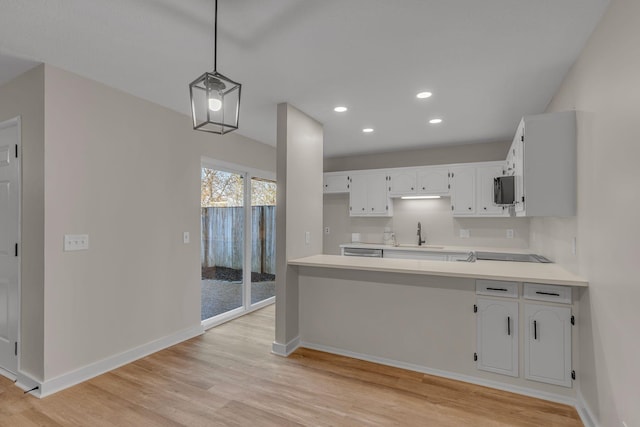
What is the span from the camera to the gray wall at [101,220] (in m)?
2.53

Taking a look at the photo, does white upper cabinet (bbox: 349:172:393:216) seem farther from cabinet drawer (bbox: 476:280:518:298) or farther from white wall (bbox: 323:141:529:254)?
cabinet drawer (bbox: 476:280:518:298)

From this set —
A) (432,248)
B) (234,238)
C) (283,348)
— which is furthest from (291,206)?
(432,248)

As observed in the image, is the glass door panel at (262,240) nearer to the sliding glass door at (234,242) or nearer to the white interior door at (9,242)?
the sliding glass door at (234,242)

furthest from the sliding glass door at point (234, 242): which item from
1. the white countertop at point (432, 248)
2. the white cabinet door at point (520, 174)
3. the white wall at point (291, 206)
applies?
the white cabinet door at point (520, 174)

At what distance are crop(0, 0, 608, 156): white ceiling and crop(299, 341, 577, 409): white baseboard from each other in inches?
99.5

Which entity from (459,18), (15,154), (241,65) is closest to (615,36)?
(459,18)

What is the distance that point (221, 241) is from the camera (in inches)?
177

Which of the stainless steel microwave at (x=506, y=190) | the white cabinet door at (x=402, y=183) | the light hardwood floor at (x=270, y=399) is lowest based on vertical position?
the light hardwood floor at (x=270, y=399)

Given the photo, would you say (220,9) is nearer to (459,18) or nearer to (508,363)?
(459,18)

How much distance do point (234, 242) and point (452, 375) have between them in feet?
10.6

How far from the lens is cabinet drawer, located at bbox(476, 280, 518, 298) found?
2576 millimetres

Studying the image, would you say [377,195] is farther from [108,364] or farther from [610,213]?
[108,364]

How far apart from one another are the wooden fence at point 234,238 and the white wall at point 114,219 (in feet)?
1.29

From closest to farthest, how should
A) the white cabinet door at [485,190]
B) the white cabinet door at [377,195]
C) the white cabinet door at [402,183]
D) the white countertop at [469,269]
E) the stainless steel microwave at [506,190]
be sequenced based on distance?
the white countertop at [469,269] < the stainless steel microwave at [506,190] < the white cabinet door at [485,190] < the white cabinet door at [402,183] < the white cabinet door at [377,195]
